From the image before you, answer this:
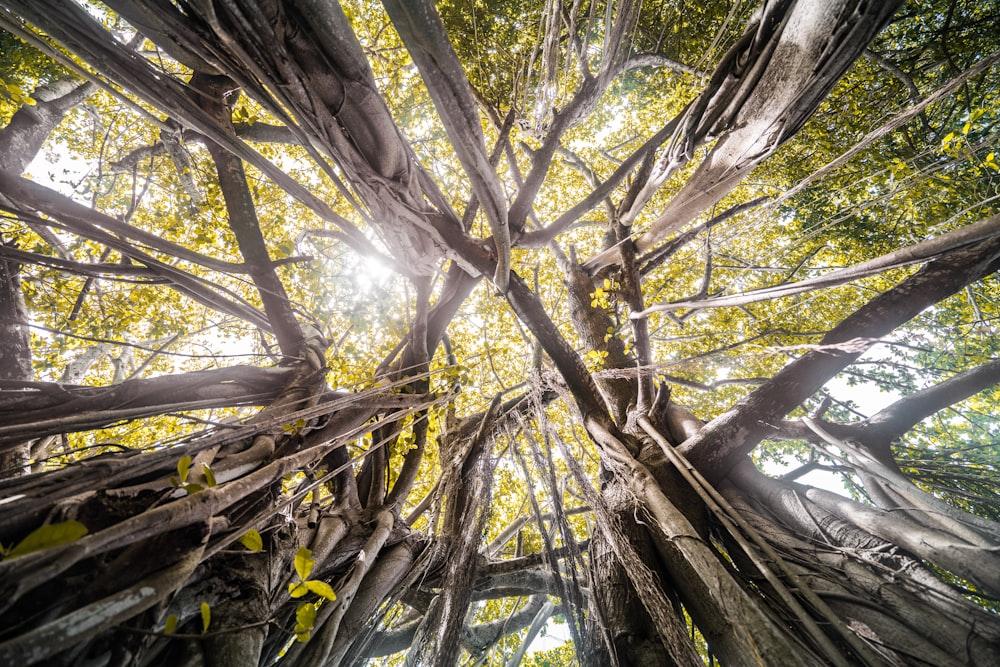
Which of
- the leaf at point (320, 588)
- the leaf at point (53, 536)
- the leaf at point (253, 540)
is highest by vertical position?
the leaf at point (53, 536)

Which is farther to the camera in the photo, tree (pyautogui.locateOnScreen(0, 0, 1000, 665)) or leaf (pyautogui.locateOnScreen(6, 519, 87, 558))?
tree (pyautogui.locateOnScreen(0, 0, 1000, 665))

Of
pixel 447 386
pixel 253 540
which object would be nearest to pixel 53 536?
pixel 253 540

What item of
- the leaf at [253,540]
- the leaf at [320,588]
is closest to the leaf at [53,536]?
the leaf at [253,540]

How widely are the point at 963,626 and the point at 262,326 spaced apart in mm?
3589

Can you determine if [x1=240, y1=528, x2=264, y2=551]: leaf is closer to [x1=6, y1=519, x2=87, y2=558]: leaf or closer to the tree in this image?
the tree

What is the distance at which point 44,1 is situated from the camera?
0.99m

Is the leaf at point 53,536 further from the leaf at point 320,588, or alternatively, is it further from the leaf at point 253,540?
the leaf at point 320,588

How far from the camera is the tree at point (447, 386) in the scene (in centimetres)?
108

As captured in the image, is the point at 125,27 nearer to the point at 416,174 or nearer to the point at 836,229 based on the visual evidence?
the point at 416,174

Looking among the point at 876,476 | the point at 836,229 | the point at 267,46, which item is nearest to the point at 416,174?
the point at 267,46

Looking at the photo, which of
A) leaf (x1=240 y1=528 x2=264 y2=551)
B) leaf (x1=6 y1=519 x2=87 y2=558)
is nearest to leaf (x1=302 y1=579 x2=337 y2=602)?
leaf (x1=240 y1=528 x2=264 y2=551)

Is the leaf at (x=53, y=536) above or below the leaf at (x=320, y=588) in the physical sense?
above

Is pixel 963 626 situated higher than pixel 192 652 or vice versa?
pixel 192 652

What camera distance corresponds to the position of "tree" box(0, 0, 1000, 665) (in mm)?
1080
